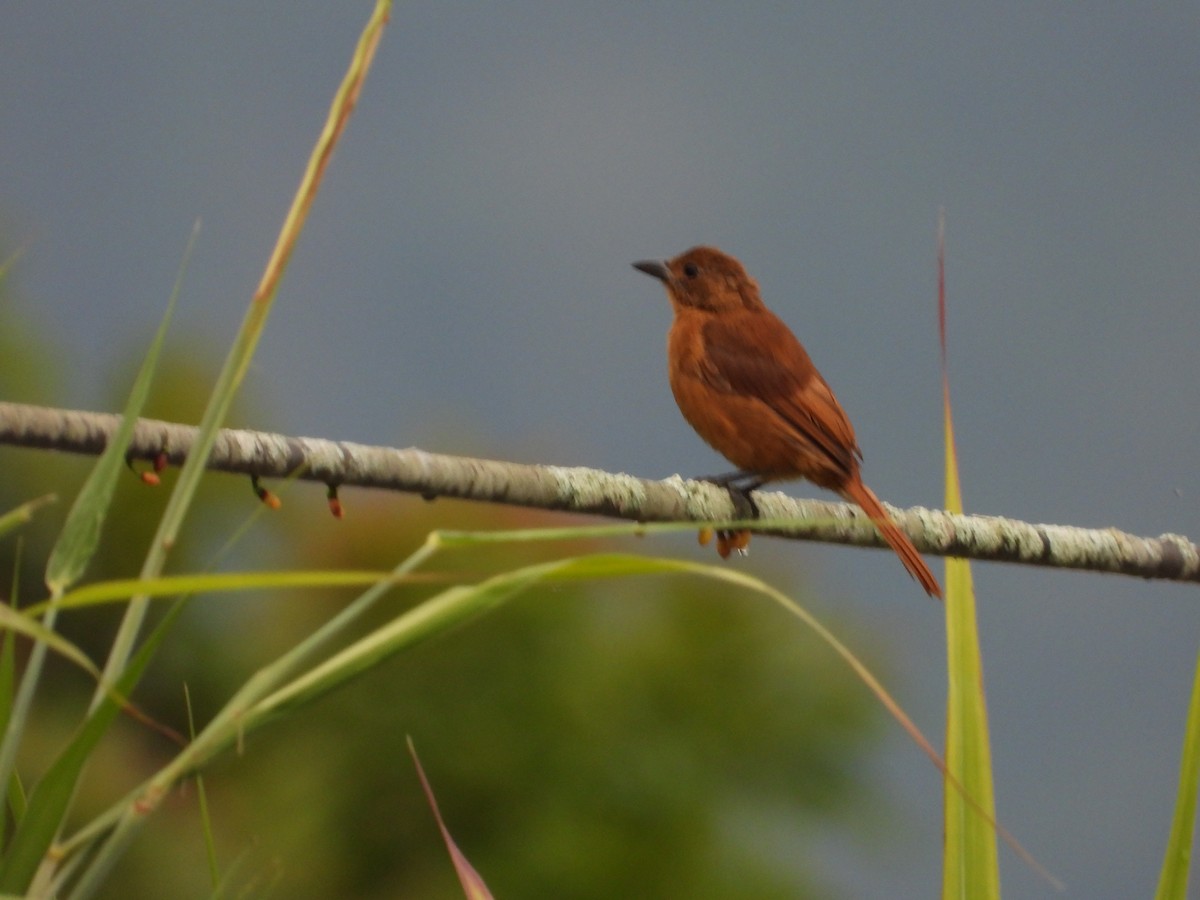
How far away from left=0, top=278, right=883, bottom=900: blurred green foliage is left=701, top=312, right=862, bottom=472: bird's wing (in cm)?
649

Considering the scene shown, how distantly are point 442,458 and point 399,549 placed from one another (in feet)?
43.4

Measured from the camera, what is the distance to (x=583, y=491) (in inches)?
101

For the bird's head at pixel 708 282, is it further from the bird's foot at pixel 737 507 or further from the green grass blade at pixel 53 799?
the green grass blade at pixel 53 799

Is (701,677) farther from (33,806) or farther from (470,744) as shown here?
(33,806)

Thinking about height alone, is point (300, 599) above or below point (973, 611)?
below

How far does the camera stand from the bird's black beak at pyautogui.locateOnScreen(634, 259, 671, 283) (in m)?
4.64

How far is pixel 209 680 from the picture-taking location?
1197 cm

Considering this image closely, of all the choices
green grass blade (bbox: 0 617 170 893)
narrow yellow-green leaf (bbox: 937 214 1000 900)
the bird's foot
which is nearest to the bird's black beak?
the bird's foot

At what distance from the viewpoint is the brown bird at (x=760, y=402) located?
3.78m

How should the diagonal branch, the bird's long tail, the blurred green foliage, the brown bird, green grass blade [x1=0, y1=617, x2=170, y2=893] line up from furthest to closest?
the blurred green foliage < the brown bird < the bird's long tail < the diagonal branch < green grass blade [x1=0, y1=617, x2=170, y2=893]

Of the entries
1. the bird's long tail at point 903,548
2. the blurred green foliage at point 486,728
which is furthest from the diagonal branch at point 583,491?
the blurred green foliage at point 486,728

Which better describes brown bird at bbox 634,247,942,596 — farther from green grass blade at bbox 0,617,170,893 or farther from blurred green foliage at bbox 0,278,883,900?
blurred green foliage at bbox 0,278,883,900

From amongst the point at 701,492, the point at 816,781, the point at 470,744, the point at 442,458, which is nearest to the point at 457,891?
the point at 470,744

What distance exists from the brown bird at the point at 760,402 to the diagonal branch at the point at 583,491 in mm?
283
